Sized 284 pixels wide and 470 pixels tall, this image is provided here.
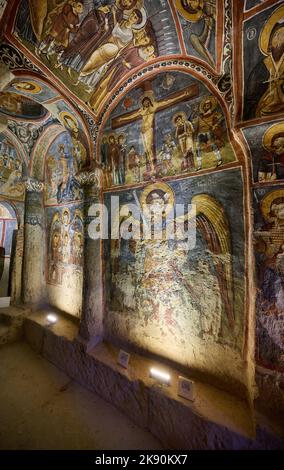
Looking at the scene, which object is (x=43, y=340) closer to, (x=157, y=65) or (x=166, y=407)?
(x=166, y=407)

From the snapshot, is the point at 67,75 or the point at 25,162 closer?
the point at 67,75

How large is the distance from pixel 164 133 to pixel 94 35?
185 cm

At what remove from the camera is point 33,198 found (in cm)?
639

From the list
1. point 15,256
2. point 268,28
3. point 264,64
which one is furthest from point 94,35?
point 15,256

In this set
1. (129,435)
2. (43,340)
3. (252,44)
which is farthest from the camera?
(43,340)

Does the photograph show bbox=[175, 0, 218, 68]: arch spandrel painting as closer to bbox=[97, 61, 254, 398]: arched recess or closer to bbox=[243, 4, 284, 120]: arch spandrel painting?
bbox=[97, 61, 254, 398]: arched recess

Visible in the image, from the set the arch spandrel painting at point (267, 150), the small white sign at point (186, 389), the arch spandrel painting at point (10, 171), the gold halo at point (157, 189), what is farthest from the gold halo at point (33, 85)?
the small white sign at point (186, 389)

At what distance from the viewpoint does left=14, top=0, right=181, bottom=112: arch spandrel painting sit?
2.58 meters

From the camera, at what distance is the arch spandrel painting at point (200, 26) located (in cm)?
237

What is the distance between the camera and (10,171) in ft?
20.5

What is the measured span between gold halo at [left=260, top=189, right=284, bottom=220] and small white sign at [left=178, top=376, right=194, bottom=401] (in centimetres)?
291
